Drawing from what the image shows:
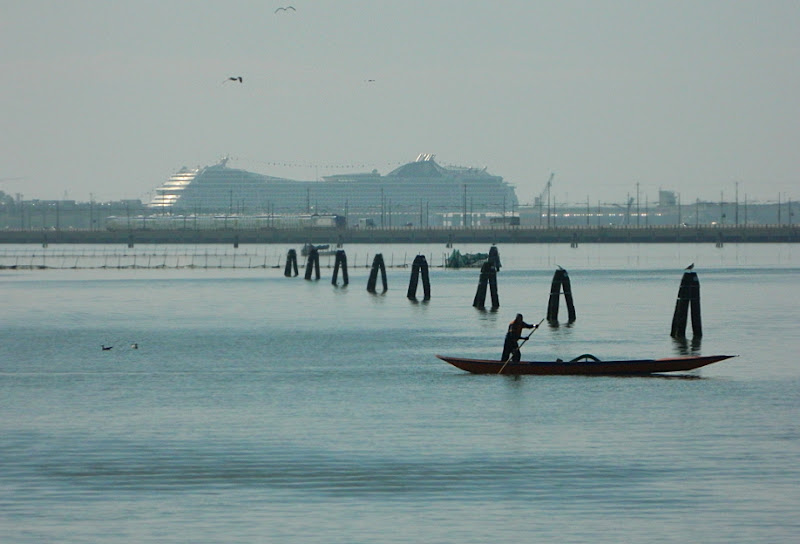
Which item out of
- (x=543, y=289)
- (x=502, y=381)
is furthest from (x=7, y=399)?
(x=543, y=289)

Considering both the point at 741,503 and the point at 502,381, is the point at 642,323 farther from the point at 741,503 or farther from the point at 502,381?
the point at 741,503

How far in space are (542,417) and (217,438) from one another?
6010 mm

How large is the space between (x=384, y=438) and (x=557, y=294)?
82.0ft

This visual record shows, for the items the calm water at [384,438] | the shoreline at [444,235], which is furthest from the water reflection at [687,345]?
the shoreline at [444,235]

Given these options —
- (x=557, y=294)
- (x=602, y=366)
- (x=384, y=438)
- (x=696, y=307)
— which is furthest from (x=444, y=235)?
(x=384, y=438)

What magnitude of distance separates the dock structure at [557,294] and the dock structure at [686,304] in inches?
206

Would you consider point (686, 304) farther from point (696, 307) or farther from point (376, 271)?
point (376, 271)

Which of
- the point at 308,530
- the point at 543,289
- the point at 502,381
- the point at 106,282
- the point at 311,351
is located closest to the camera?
the point at 308,530

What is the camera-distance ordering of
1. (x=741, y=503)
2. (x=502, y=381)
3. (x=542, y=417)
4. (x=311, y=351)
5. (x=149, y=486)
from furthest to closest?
(x=311, y=351) → (x=502, y=381) → (x=542, y=417) → (x=149, y=486) → (x=741, y=503)

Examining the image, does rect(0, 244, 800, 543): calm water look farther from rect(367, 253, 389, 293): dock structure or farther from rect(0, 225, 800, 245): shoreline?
rect(0, 225, 800, 245): shoreline

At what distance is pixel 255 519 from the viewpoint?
17688mm

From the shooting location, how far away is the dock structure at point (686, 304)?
135 ft

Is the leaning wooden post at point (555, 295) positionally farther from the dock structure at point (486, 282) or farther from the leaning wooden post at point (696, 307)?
the dock structure at point (486, 282)

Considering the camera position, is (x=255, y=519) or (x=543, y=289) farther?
(x=543, y=289)
